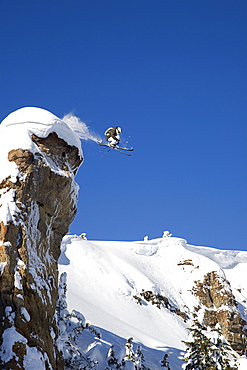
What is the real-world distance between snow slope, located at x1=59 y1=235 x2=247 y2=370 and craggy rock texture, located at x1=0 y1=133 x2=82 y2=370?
6973 millimetres

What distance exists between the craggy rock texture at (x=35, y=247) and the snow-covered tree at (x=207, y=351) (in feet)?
18.4

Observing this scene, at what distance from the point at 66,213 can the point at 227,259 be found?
155ft

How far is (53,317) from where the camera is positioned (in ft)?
51.8

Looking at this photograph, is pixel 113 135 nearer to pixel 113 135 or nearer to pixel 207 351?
pixel 113 135

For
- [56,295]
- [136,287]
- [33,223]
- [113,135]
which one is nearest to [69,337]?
[56,295]

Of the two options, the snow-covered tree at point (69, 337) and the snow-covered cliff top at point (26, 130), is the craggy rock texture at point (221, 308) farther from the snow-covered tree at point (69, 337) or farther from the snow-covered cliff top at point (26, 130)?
the snow-covered cliff top at point (26, 130)

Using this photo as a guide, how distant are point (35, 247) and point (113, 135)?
20.7ft

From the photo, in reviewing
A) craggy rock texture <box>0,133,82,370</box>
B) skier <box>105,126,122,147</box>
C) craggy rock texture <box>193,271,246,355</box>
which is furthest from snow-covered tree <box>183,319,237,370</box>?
craggy rock texture <box>193,271,246,355</box>

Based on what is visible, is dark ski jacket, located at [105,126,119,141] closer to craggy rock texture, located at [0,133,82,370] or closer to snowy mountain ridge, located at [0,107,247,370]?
snowy mountain ridge, located at [0,107,247,370]

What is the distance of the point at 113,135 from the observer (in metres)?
19.7

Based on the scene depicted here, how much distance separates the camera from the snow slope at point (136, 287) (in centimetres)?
2806

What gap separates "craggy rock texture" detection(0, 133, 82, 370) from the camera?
13406 mm

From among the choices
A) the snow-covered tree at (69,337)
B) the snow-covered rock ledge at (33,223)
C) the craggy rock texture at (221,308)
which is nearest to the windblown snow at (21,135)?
the snow-covered rock ledge at (33,223)

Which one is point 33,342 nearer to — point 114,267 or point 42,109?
point 42,109
